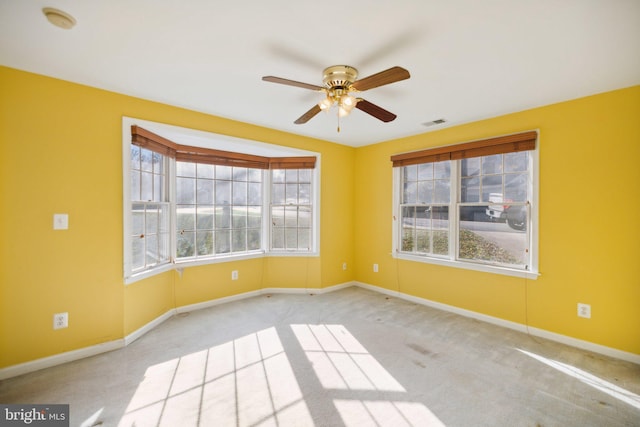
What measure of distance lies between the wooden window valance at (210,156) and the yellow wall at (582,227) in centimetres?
248

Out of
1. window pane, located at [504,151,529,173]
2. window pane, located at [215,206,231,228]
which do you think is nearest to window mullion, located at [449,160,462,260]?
window pane, located at [504,151,529,173]

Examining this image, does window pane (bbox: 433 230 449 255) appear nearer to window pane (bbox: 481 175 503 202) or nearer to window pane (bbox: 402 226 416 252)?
window pane (bbox: 402 226 416 252)

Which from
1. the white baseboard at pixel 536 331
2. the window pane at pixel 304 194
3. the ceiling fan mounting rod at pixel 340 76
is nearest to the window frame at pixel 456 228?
the white baseboard at pixel 536 331

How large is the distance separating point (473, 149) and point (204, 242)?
150 inches

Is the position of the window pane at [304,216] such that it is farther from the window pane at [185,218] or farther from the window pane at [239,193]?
the window pane at [185,218]

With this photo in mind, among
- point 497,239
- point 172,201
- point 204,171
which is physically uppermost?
point 204,171

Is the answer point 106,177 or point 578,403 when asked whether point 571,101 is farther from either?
point 106,177

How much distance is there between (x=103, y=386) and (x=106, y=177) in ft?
5.97

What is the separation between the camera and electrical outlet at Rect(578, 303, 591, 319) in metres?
2.74

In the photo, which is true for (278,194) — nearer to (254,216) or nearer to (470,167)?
(254,216)

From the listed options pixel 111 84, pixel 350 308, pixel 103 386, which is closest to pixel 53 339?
pixel 103 386

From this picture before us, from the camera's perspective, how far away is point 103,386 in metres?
2.12

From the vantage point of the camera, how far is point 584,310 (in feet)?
9.06

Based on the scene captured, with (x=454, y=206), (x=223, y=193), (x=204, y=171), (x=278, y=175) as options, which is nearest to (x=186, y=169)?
(x=204, y=171)
